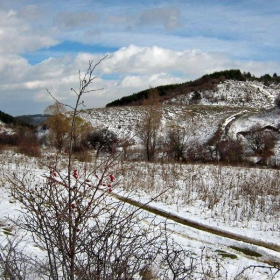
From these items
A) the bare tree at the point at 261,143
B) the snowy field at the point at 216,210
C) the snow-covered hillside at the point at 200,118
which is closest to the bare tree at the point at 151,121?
the snow-covered hillside at the point at 200,118

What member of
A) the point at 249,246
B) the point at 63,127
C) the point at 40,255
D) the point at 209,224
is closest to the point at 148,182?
the point at 209,224

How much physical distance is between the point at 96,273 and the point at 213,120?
37.6m

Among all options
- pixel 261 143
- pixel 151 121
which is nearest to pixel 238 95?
pixel 261 143

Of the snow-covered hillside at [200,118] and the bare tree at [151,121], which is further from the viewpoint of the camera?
the snow-covered hillside at [200,118]

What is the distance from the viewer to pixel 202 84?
2537 inches

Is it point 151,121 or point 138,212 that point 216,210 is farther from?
point 151,121

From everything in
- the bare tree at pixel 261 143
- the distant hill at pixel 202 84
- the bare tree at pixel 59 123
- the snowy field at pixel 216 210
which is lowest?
the snowy field at pixel 216 210

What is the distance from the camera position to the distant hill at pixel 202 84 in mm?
62025

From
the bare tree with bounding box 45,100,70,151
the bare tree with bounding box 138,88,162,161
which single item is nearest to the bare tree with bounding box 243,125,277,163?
the bare tree with bounding box 138,88,162,161

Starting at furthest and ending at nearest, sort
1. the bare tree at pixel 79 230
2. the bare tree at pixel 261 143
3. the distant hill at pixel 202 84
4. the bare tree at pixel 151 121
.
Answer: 1. the distant hill at pixel 202 84
2. the bare tree at pixel 261 143
3. the bare tree at pixel 151 121
4. the bare tree at pixel 79 230

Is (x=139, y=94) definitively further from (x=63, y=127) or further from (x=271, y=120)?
(x=63, y=127)

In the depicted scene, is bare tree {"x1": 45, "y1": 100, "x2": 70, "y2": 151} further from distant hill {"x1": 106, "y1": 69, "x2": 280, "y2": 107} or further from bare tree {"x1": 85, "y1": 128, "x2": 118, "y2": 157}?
distant hill {"x1": 106, "y1": 69, "x2": 280, "y2": 107}

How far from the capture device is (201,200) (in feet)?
32.8

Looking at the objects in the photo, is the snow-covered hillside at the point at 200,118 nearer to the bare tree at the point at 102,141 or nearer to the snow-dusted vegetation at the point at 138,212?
the bare tree at the point at 102,141
